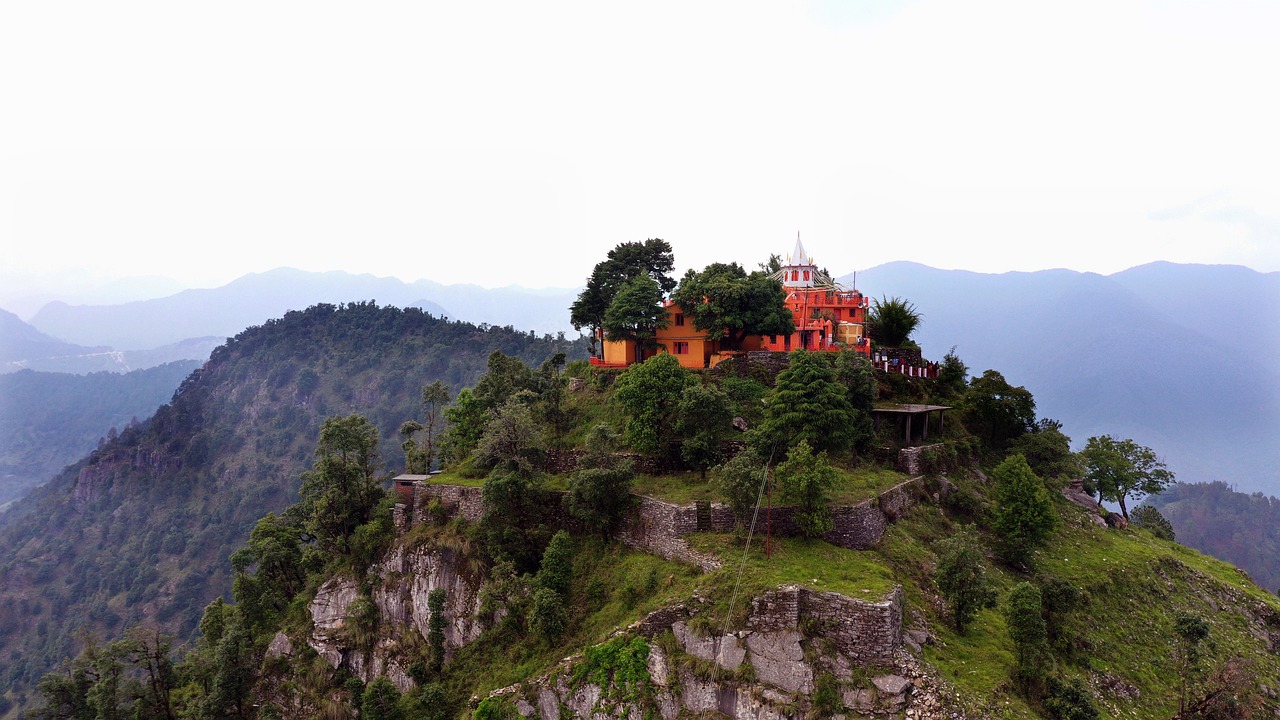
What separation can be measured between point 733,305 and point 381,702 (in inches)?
1058

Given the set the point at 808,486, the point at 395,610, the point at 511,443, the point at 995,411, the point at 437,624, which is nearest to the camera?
the point at 808,486

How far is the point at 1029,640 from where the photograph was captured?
1980 cm

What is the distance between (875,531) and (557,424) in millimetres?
18208

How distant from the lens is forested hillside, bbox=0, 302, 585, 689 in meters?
85.5

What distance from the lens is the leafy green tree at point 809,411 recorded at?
2773 centimetres

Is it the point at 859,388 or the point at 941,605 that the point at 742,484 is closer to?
the point at 941,605

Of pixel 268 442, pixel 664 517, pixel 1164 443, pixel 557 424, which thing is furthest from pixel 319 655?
pixel 1164 443

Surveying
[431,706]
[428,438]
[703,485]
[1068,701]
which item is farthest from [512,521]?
[1068,701]

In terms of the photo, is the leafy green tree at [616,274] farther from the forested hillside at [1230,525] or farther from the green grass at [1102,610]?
the forested hillside at [1230,525]

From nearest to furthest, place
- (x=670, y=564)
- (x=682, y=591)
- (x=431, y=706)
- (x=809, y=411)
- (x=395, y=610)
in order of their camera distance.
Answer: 1. (x=682, y=591)
2. (x=670, y=564)
3. (x=431, y=706)
4. (x=809, y=411)
5. (x=395, y=610)

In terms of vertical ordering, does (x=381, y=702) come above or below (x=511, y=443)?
below

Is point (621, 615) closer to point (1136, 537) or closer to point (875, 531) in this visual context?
point (875, 531)

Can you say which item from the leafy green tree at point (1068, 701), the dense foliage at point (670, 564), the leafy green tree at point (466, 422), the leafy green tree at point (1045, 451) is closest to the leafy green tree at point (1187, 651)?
the dense foliage at point (670, 564)

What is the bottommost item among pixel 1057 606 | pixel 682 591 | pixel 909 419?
pixel 1057 606
